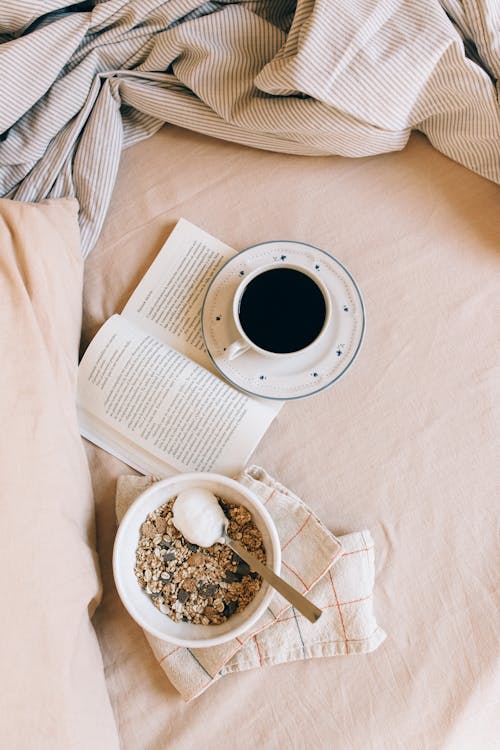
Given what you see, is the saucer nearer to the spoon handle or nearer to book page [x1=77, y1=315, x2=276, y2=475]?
book page [x1=77, y1=315, x2=276, y2=475]

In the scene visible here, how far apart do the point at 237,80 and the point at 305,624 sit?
0.58 m

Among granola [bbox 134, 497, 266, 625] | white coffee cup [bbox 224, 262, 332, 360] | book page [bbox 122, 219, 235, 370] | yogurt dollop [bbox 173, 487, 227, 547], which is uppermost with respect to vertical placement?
white coffee cup [bbox 224, 262, 332, 360]

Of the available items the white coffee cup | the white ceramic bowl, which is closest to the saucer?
the white coffee cup

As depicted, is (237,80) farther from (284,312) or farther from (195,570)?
(195,570)

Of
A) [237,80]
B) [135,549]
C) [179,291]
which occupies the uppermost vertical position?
[237,80]

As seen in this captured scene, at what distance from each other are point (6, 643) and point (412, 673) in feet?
1.22

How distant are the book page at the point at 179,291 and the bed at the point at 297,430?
19 mm

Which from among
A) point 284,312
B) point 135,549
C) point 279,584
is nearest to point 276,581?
point 279,584

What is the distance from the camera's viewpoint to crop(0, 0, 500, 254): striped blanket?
0.60 m

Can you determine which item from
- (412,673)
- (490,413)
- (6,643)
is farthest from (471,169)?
(6,643)

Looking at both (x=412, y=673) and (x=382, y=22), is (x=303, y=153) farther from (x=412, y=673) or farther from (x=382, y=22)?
(x=412, y=673)

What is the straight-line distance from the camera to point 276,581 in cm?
51

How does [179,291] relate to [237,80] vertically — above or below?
below

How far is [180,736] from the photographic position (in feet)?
1.84
